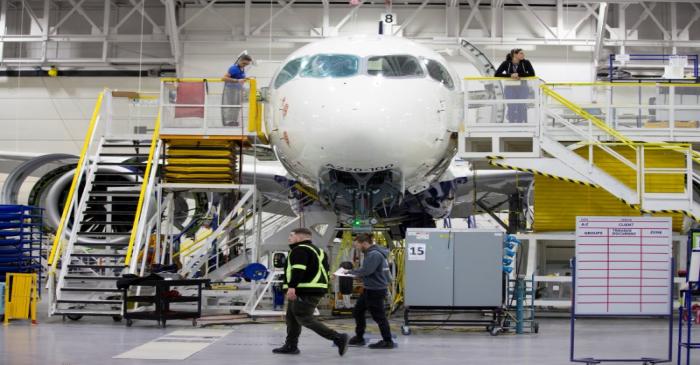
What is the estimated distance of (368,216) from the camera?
14.1 metres

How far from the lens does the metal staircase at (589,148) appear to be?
14.5m

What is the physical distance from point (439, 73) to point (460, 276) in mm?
2992

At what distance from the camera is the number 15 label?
1341 cm

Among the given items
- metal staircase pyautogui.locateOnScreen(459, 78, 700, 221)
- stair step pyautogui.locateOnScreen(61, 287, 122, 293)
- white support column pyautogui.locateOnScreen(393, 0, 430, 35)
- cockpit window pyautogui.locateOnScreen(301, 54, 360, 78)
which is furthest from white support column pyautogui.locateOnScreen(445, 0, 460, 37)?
stair step pyautogui.locateOnScreen(61, 287, 122, 293)

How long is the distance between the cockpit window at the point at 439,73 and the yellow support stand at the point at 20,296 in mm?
6313

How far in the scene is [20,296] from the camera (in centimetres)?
1395

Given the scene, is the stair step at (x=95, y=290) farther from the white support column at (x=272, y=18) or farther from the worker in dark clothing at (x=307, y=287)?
the white support column at (x=272, y=18)

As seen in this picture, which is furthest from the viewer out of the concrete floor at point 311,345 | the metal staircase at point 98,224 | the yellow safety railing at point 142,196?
the yellow safety railing at point 142,196

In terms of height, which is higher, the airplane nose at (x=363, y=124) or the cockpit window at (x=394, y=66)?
the cockpit window at (x=394, y=66)

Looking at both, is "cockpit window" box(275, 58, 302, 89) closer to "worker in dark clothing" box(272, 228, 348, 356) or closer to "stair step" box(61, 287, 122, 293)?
"stair step" box(61, 287, 122, 293)

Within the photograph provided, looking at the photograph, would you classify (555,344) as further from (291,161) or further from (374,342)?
(291,161)

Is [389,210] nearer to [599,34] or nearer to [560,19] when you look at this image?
[599,34]

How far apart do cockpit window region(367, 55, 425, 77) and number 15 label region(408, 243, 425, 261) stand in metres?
2.34

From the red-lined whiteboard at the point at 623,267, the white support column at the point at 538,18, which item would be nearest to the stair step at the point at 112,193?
the red-lined whiteboard at the point at 623,267
